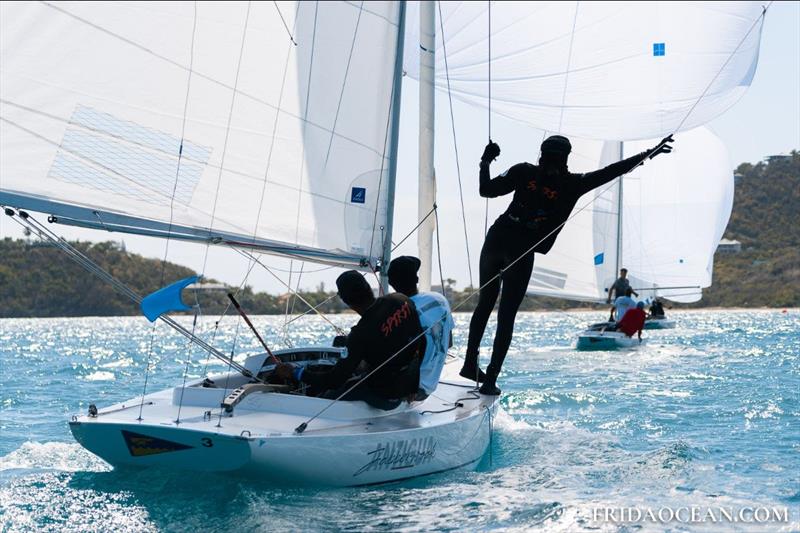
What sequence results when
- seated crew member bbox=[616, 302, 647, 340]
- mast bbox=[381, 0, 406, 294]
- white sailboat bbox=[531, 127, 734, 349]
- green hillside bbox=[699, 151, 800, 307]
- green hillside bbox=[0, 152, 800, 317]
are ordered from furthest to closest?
green hillside bbox=[699, 151, 800, 307] → green hillside bbox=[0, 152, 800, 317] → white sailboat bbox=[531, 127, 734, 349] → seated crew member bbox=[616, 302, 647, 340] → mast bbox=[381, 0, 406, 294]

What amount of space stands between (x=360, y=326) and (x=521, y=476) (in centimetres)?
170

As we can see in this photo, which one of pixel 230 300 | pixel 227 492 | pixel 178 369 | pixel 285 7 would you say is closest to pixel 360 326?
pixel 230 300

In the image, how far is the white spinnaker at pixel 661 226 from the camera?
3125 cm

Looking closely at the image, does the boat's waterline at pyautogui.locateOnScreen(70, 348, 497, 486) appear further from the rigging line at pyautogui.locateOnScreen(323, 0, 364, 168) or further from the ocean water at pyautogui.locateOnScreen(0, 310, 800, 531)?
the rigging line at pyautogui.locateOnScreen(323, 0, 364, 168)

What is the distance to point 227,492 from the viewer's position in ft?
20.1

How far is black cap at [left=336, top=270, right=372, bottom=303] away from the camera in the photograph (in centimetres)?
651

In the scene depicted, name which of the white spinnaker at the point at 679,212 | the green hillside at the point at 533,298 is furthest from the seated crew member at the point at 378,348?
the green hillside at the point at 533,298

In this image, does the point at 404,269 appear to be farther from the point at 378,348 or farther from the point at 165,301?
the point at 165,301

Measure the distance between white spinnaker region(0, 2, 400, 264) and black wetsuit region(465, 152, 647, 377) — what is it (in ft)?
3.33

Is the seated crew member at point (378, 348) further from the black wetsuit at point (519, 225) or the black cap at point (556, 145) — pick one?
the black cap at point (556, 145)

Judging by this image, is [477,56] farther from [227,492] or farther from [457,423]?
[227,492]

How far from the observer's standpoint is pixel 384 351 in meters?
6.61
